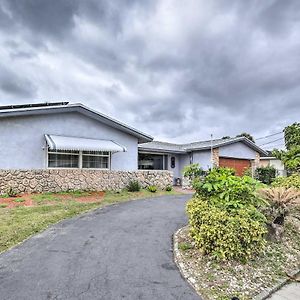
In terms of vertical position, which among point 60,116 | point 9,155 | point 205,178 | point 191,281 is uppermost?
point 60,116

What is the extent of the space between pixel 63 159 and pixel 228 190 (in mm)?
14919

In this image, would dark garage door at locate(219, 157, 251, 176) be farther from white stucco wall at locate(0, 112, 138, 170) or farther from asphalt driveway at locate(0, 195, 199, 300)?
asphalt driveway at locate(0, 195, 199, 300)

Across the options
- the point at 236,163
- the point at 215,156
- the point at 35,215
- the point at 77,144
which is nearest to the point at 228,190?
the point at 35,215

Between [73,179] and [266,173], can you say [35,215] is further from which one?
[266,173]

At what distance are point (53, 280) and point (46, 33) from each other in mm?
13932

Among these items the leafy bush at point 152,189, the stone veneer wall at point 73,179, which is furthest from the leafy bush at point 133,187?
the leafy bush at point 152,189

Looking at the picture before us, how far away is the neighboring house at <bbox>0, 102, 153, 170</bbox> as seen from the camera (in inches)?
665

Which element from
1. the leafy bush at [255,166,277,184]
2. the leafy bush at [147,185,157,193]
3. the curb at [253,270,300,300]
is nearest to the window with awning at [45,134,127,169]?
the leafy bush at [147,185,157,193]

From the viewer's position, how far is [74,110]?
1948 cm

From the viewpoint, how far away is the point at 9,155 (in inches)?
663

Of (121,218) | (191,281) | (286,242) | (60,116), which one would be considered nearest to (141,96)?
(60,116)

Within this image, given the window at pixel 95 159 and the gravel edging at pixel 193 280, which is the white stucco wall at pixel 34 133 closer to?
the window at pixel 95 159

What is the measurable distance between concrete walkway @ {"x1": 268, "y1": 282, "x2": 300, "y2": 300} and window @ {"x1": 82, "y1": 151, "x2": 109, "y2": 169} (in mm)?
17076

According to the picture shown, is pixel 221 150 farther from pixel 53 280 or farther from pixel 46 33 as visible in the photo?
pixel 53 280
